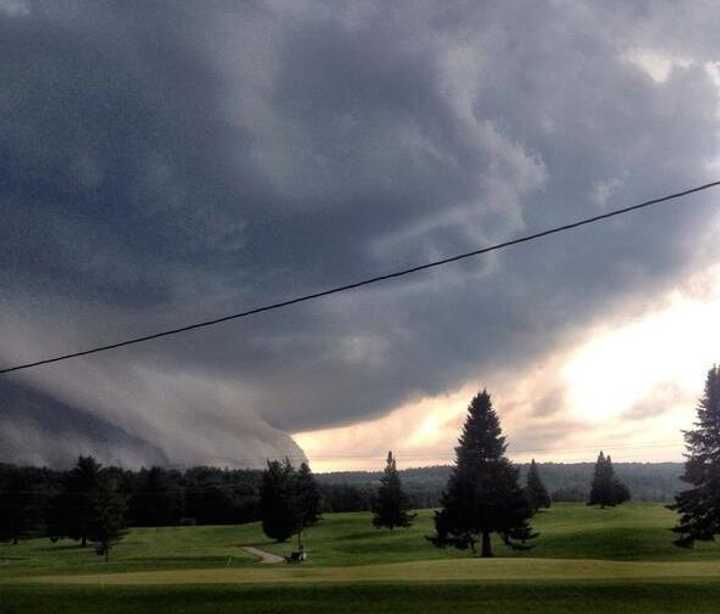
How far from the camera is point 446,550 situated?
3068 inches

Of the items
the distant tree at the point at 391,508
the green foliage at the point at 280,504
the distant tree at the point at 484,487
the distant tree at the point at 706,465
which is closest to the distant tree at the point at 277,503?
the green foliage at the point at 280,504

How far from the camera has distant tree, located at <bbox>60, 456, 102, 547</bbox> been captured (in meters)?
89.8

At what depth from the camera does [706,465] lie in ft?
183

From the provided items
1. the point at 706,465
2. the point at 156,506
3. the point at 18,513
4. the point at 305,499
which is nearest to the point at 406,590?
the point at 706,465

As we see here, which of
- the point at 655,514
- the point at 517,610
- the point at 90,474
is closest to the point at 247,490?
the point at 90,474

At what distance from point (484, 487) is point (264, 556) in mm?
24048

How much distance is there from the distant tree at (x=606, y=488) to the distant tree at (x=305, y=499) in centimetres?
4387

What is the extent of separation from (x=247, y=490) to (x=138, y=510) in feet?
55.7

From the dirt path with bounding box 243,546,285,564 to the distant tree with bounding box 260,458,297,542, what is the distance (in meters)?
4.04

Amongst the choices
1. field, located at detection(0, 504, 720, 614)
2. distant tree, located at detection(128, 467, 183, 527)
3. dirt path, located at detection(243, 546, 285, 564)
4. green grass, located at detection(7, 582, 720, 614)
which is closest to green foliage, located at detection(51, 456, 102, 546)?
dirt path, located at detection(243, 546, 285, 564)

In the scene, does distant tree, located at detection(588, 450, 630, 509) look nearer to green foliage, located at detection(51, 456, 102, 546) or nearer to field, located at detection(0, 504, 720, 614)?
green foliage, located at detection(51, 456, 102, 546)

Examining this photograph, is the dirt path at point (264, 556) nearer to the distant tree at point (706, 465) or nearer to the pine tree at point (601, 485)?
the distant tree at point (706, 465)

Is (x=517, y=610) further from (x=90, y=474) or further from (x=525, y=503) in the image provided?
(x=90, y=474)

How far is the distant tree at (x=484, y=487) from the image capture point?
211 ft
